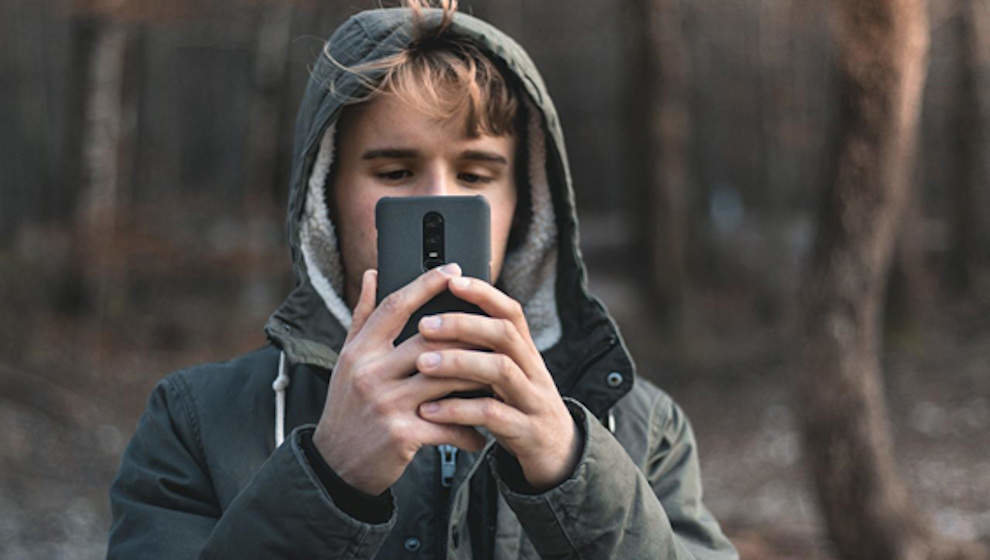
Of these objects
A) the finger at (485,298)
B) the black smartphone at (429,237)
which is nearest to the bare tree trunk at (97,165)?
the black smartphone at (429,237)

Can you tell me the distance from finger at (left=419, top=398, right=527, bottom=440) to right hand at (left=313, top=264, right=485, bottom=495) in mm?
15

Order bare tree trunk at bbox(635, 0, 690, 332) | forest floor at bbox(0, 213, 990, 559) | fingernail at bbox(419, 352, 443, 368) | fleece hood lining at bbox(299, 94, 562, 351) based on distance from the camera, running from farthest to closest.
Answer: bare tree trunk at bbox(635, 0, 690, 332) → forest floor at bbox(0, 213, 990, 559) → fleece hood lining at bbox(299, 94, 562, 351) → fingernail at bbox(419, 352, 443, 368)

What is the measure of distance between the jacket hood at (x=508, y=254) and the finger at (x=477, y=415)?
453 mm

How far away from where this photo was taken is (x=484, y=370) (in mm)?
1334

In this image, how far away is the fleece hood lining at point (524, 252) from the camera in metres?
1.93

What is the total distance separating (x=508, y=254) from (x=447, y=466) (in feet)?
1.75

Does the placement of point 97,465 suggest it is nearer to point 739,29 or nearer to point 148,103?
point 739,29

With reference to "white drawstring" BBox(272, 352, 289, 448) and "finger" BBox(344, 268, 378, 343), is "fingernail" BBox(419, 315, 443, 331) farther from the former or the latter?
"white drawstring" BBox(272, 352, 289, 448)

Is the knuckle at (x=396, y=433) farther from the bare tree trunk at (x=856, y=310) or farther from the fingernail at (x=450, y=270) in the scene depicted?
the bare tree trunk at (x=856, y=310)

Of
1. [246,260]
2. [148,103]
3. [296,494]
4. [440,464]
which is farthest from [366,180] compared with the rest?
[148,103]

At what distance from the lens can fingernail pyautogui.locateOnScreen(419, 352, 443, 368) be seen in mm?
1315

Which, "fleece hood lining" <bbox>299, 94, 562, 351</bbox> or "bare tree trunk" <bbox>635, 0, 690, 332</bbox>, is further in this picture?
"bare tree trunk" <bbox>635, 0, 690, 332</bbox>

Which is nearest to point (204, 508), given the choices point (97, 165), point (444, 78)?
point (444, 78)

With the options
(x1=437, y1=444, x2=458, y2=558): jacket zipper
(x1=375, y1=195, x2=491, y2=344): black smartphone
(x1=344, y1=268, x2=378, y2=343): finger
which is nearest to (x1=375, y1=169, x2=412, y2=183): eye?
(x1=375, y1=195, x2=491, y2=344): black smartphone
